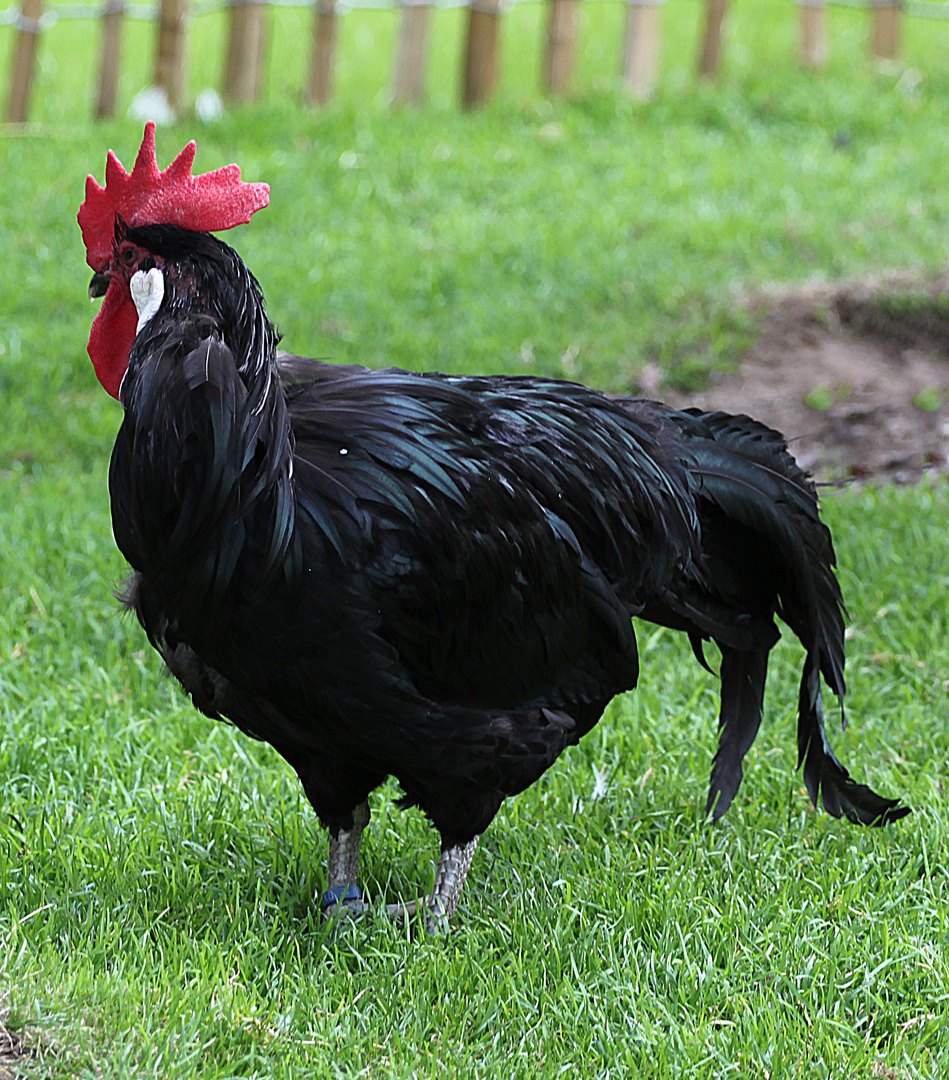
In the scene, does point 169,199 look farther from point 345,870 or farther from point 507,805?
point 507,805

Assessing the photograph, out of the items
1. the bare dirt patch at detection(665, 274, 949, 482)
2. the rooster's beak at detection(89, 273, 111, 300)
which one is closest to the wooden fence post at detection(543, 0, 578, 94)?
the bare dirt patch at detection(665, 274, 949, 482)

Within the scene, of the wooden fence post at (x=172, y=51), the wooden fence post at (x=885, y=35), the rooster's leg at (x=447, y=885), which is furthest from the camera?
the wooden fence post at (x=885, y=35)

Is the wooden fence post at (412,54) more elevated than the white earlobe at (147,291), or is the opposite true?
the wooden fence post at (412,54)

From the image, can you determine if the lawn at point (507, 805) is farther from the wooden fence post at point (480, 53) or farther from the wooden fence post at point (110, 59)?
the wooden fence post at point (480, 53)

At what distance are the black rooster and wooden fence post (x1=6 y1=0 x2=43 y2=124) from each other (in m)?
7.25

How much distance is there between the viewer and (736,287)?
7.53 metres

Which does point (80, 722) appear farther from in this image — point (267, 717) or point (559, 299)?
point (559, 299)

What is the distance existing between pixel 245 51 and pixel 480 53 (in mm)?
1676

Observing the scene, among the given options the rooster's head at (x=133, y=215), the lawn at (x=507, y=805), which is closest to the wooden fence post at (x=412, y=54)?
the lawn at (x=507, y=805)

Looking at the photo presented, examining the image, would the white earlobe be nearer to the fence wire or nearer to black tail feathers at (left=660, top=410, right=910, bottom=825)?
black tail feathers at (left=660, top=410, right=910, bottom=825)

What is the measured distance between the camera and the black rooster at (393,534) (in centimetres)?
278

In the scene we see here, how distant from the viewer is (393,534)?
2.96 metres

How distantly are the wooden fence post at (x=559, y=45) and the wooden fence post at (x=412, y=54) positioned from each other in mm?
904

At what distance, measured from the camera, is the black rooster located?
2.78 meters
